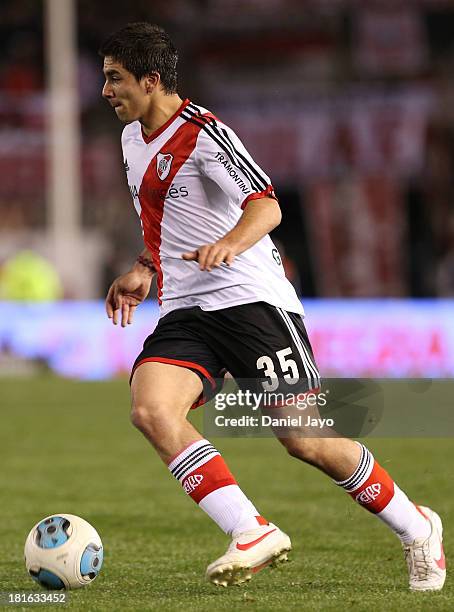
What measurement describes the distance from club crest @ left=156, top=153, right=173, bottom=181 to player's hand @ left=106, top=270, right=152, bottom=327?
1.52ft

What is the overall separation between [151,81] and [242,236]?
0.70 metres

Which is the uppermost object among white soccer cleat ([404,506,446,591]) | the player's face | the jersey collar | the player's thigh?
the player's face

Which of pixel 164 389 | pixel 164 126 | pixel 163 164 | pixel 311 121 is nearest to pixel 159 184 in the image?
pixel 163 164

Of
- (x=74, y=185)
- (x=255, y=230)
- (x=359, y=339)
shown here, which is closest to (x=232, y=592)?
(x=255, y=230)

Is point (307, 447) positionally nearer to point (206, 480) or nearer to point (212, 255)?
point (206, 480)

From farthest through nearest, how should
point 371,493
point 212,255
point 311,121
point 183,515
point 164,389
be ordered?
point 311,121 → point 183,515 → point 371,493 → point 164,389 → point 212,255

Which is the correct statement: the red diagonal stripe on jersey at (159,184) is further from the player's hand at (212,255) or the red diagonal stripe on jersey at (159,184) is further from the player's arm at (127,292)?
the player's hand at (212,255)

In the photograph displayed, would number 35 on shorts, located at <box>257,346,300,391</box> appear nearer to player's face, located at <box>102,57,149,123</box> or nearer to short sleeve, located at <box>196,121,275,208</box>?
short sleeve, located at <box>196,121,275,208</box>

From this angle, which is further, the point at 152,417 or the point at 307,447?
the point at 307,447

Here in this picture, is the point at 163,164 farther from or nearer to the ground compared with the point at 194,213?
farther from the ground

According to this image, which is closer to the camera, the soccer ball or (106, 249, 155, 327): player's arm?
the soccer ball

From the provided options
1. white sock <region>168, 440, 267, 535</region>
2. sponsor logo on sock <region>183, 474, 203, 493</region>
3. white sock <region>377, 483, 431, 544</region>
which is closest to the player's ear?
white sock <region>168, 440, 267, 535</region>

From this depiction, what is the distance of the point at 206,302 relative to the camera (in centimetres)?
495

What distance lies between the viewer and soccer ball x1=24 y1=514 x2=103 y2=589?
4.95 meters
